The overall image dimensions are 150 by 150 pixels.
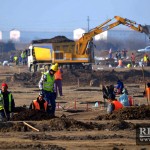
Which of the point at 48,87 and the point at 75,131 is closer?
the point at 75,131

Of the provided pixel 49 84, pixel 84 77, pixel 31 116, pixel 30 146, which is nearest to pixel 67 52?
pixel 84 77

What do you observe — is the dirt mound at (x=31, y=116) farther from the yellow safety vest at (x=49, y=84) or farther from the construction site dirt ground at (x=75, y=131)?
the yellow safety vest at (x=49, y=84)

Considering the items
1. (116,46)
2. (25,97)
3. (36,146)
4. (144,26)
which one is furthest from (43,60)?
(116,46)

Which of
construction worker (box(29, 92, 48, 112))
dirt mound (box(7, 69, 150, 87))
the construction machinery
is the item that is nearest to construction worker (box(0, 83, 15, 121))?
construction worker (box(29, 92, 48, 112))

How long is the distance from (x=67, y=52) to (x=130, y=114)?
103ft

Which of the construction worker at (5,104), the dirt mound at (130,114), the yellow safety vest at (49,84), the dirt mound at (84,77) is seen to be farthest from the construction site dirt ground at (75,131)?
the dirt mound at (84,77)

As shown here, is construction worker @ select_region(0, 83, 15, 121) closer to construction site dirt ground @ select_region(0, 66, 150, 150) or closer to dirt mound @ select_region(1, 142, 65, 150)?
construction site dirt ground @ select_region(0, 66, 150, 150)

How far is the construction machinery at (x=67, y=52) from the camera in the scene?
164 feet

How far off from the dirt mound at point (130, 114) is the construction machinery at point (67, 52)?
1147 inches

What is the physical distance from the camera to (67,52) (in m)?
50.9

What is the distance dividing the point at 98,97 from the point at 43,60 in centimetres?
2054

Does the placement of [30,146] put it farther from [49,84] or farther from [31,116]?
[49,84]

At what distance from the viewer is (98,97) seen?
31484mm

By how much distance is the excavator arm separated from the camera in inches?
1854
